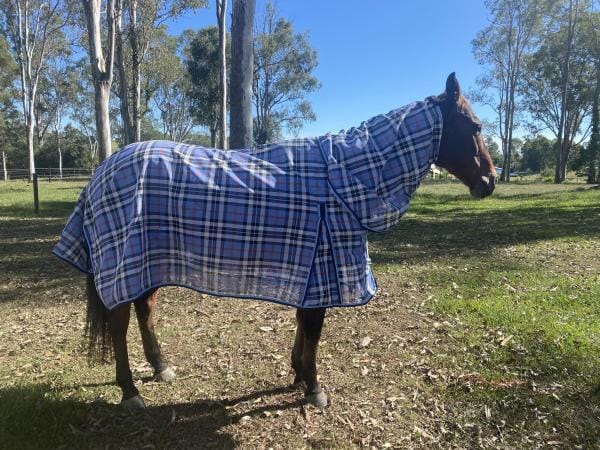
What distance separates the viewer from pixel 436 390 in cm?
326

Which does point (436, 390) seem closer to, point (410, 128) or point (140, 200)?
point (410, 128)

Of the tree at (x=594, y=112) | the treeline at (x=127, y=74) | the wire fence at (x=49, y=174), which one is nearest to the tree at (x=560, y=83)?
the tree at (x=594, y=112)

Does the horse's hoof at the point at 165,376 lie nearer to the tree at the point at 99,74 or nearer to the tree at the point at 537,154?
the tree at the point at 99,74

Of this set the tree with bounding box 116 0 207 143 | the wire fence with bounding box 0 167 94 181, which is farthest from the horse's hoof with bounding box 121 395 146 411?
the wire fence with bounding box 0 167 94 181

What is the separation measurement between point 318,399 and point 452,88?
2.41 metres

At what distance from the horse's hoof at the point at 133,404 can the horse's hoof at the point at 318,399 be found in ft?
4.00

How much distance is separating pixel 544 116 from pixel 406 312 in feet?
150

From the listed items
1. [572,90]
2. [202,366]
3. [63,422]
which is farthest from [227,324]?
[572,90]

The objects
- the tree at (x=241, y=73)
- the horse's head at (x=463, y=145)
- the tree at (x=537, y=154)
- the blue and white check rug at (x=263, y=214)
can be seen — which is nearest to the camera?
the blue and white check rug at (x=263, y=214)

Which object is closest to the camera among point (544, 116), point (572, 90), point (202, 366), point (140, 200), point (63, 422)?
point (140, 200)

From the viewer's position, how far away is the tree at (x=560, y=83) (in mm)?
30703

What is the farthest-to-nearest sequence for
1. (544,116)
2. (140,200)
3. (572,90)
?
(544,116) → (572,90) → (140,200)

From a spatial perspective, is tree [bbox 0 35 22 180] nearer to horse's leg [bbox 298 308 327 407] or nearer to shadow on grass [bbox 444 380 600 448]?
horse's leg [bbox 298 308 327 407]

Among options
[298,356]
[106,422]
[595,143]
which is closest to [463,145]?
[298,356]
